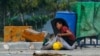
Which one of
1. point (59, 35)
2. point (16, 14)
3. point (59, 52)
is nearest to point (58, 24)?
point (59, 35)

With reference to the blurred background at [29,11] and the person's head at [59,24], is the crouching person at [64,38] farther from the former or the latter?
the blurred background at [29,11]

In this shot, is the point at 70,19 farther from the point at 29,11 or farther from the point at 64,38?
the point at 29,11

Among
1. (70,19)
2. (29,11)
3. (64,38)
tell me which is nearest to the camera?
(64,38)

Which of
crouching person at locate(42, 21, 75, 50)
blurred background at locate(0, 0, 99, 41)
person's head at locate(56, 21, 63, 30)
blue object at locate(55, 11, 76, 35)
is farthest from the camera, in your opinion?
blurred background at locate(0, 0, 99, 41)

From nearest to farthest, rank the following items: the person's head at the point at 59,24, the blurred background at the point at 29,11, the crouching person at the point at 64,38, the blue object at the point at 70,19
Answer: the crouching person at the point at 64,38, the person's head at the point at 59,24, the blue object at the point at 70,19, the blurred background at the point at 29,11

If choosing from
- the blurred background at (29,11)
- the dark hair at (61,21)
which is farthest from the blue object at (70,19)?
the blurred background at (29,11)

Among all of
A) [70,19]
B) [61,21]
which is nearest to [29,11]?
[70,19]

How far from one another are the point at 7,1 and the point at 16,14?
3.93ft

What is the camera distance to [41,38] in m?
15.2

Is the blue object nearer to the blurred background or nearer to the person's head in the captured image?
the person's head

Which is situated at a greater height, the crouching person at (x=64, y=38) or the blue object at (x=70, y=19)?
the blue object at (x=70, y=19)

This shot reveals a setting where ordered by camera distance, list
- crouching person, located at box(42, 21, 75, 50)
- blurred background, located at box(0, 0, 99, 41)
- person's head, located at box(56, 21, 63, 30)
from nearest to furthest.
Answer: crouching person, located at box(42, 21, 75, 50) < person's head, located at box(56, 21, 63, 30) < blurred background, located at box(0, 0, 99, 41)

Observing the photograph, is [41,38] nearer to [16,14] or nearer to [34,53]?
[34,53]

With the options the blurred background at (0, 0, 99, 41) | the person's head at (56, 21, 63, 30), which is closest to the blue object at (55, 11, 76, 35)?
the person's head at (56, 21, 63, 30)
